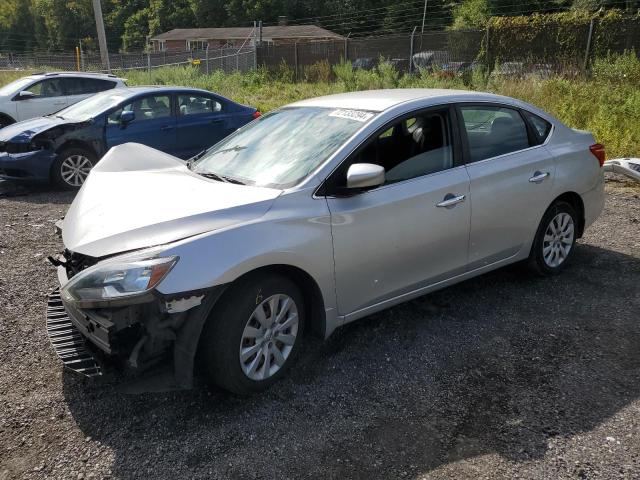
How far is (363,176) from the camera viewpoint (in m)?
3.32

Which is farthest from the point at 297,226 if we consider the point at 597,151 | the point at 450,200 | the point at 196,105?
the point at 196,105

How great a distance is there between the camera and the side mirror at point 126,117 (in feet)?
26.8

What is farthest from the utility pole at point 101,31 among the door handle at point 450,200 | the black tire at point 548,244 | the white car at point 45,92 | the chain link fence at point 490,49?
the door handle at point 450,200

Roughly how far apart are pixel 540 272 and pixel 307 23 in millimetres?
61361

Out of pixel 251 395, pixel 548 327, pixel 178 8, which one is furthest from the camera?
pixel 178 8

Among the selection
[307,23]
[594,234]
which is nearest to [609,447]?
[594,234]

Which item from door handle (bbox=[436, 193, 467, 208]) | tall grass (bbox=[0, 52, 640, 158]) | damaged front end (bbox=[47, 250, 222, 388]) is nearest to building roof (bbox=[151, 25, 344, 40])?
tall grass (bbox=[0, 52, 640, 158])

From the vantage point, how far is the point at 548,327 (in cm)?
409

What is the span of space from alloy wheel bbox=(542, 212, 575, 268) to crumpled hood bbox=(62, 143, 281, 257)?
2667mm

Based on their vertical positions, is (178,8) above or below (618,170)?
above

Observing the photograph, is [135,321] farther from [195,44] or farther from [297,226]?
[195,44]

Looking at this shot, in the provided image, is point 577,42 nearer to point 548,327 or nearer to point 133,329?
point 548,327

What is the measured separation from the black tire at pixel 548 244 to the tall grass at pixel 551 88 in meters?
4.76

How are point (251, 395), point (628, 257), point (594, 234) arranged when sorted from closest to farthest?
1. point (251, 395)
2. point (628, 257)
3. point (594, 234)
